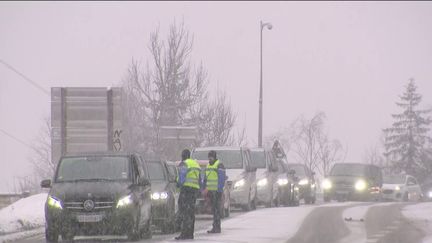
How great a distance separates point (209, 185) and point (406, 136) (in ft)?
256

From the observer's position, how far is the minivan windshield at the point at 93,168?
60.0ft

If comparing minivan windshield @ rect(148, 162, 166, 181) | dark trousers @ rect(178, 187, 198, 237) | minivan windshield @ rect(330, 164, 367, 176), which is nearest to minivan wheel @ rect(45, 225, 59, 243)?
dark trousers @ rect(178, 187, 198, 237)

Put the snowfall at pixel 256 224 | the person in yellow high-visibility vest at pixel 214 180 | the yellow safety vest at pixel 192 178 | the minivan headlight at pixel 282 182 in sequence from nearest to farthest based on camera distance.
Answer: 1. the snowfall at pixel 256 224
2. the yellow safety vest at pixel 192 178
3. the person in yellow high-visibility vest at pixel 214 180
4. the minivan headlight at pixel 282 182

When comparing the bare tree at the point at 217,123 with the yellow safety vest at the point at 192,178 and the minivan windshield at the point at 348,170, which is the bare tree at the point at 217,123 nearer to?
Answer: the minivan windshield at the point at 348,170

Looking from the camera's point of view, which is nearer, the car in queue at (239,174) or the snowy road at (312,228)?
the snowy road at (312,228)

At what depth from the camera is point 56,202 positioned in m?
17.2

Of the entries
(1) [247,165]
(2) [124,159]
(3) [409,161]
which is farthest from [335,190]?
(3) [409,161]

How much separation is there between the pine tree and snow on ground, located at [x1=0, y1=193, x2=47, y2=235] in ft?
214

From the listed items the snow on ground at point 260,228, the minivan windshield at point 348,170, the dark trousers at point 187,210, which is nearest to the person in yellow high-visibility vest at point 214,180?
the snow on ground at point 260,228

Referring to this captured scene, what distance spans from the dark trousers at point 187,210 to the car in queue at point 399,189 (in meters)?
29.7

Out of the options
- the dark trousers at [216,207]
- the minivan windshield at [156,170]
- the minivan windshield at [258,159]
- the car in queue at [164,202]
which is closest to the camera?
the dark trousers at [216,207]

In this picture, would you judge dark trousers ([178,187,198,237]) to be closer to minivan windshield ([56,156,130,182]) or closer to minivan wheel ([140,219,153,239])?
minivan wheel ([140,219,153,239])

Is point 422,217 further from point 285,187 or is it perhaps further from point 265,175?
point 285,187

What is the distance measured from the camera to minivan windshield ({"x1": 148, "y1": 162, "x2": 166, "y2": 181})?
21.7 metres
